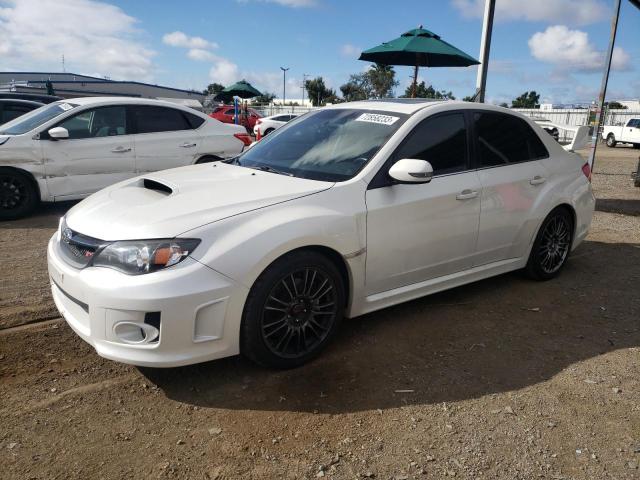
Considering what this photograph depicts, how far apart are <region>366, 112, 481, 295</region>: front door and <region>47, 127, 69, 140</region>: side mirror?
5.10 meters

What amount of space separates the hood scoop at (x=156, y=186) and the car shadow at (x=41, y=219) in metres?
3.64

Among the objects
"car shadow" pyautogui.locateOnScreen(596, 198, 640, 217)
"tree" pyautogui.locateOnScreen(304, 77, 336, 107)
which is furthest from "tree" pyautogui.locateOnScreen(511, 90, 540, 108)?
"car shadow" pyautogui.locateOnScreen(596, 198, 640, 217)

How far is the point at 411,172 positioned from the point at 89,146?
17.8 ft

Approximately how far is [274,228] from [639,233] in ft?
20.8

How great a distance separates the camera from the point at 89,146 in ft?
23.8

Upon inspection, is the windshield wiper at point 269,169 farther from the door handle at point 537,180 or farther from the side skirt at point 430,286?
the door handle at point 537,180

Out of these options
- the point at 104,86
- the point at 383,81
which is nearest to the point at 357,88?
the point at 383,81

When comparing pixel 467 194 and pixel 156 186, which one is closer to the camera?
pixel 156 186

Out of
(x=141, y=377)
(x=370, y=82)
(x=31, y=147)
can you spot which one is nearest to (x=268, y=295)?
(x=141, y=377)

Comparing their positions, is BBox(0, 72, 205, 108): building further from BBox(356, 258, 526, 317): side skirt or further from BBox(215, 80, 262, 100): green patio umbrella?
BBox(356, 258, 526, 317): side skirt

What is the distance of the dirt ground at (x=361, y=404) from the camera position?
2.51 metres

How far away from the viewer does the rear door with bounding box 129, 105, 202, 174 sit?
7.66 metres

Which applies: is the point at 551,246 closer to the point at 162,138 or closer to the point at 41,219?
the point at 162,138

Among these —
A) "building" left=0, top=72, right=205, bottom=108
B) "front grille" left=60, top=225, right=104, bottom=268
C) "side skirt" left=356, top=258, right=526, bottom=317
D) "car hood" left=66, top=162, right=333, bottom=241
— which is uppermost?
"building" left=0, top=72, right=205, bottom=108
